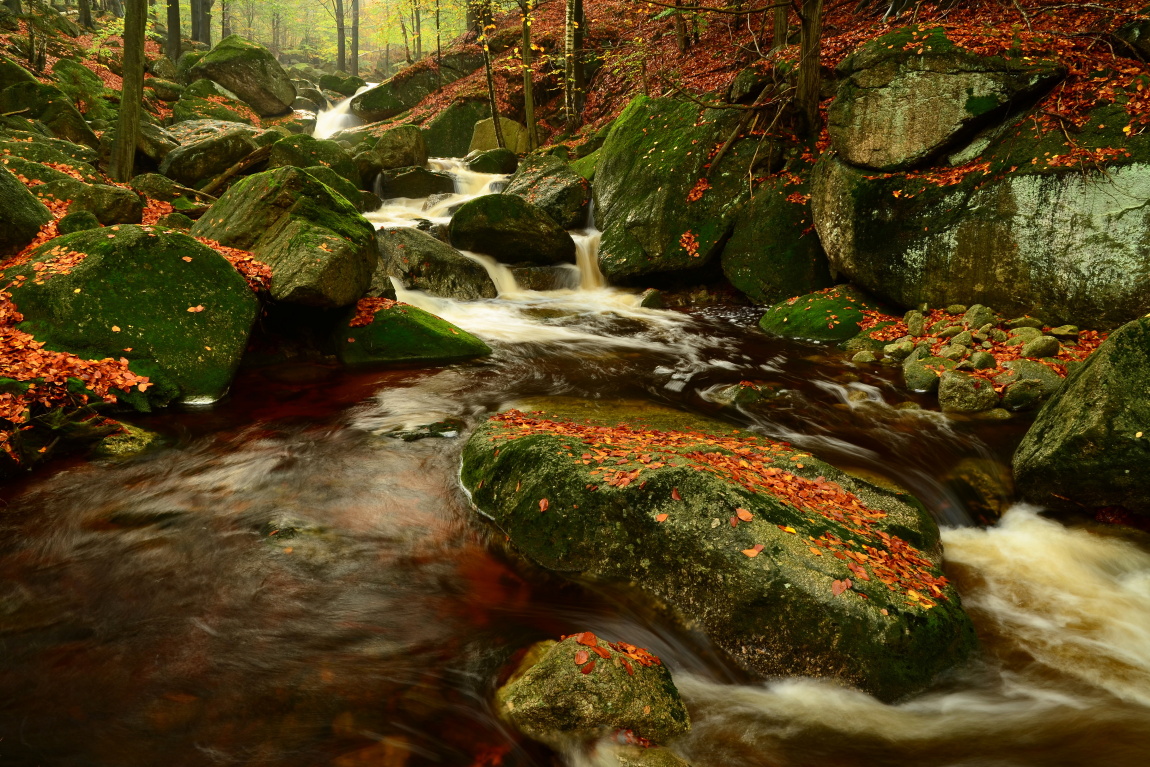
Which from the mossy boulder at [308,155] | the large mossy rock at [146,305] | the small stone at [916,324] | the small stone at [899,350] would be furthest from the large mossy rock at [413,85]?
the small stone at [899,350]

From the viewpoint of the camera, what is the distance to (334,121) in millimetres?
31328

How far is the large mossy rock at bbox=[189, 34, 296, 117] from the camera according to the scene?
27375mm

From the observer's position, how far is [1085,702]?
135 inches

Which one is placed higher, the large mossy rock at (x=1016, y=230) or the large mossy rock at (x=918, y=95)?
the large mossy rock at (x=918, y=95)

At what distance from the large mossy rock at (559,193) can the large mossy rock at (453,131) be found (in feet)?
29.4

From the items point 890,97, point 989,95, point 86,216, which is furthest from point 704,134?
point 86,216

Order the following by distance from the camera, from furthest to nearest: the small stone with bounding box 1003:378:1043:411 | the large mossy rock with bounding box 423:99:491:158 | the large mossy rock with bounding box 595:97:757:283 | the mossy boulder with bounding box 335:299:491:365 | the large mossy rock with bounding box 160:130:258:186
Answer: the large mossy rock with bounding box 423:99:491:158, the large mossy rock with bounding box 160:130:258:186, the large mossy rock with bounding box 595:97:757:283, the mossy boulder with bounding box 335:299:491:365, the small stone with bounding box 1003:378:1043:411

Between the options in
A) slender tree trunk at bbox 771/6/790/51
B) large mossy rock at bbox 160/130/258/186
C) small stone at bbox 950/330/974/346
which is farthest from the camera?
large mossy rock at bbox 160/130/258/186

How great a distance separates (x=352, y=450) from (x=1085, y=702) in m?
5.89

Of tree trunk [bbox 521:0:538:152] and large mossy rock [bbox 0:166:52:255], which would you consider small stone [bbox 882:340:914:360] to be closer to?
large mossy rock [bbox 0:166:52:255]

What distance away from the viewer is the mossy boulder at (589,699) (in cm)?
288

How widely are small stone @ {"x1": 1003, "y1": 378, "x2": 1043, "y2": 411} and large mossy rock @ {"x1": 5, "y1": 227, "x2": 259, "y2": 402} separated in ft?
29.5

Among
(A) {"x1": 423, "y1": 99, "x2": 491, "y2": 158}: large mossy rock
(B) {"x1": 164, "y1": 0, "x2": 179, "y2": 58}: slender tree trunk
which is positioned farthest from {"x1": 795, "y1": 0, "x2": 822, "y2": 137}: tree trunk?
(B) {"x1": 164, "y1": 0, "x2": 179, "y2": 58}: slender tree trunk

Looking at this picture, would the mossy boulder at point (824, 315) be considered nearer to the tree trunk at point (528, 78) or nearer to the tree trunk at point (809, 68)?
the tree trunk at point (809, 68)
